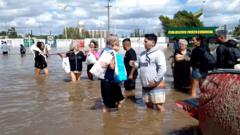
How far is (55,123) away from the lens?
27.6ft

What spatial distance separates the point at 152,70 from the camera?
28.2 feet

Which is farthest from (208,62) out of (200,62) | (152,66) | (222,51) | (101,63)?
(101,63)

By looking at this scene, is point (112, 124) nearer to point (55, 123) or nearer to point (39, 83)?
point (55, 123)

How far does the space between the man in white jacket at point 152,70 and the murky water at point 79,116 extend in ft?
1.64

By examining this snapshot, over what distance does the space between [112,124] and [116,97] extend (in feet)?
3.50

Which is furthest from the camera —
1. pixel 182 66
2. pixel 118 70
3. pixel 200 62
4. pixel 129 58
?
pixel 182 66

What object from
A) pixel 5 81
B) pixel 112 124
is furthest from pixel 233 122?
pixel 5 81

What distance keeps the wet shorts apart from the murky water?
337 mm

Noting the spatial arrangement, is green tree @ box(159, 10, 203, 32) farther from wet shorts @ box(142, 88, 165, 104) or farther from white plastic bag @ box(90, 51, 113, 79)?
white plastic bag @ box(90, 51, 113, 79)

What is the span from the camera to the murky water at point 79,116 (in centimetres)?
779

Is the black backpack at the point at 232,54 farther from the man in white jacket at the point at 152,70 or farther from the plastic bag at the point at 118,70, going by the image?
the plastic bag at the point at 118,70

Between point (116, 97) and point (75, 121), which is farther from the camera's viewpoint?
point (116, 97)

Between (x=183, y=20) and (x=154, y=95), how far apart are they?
88.1 metres

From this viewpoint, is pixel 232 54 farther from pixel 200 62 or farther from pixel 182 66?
pixel 182 66
